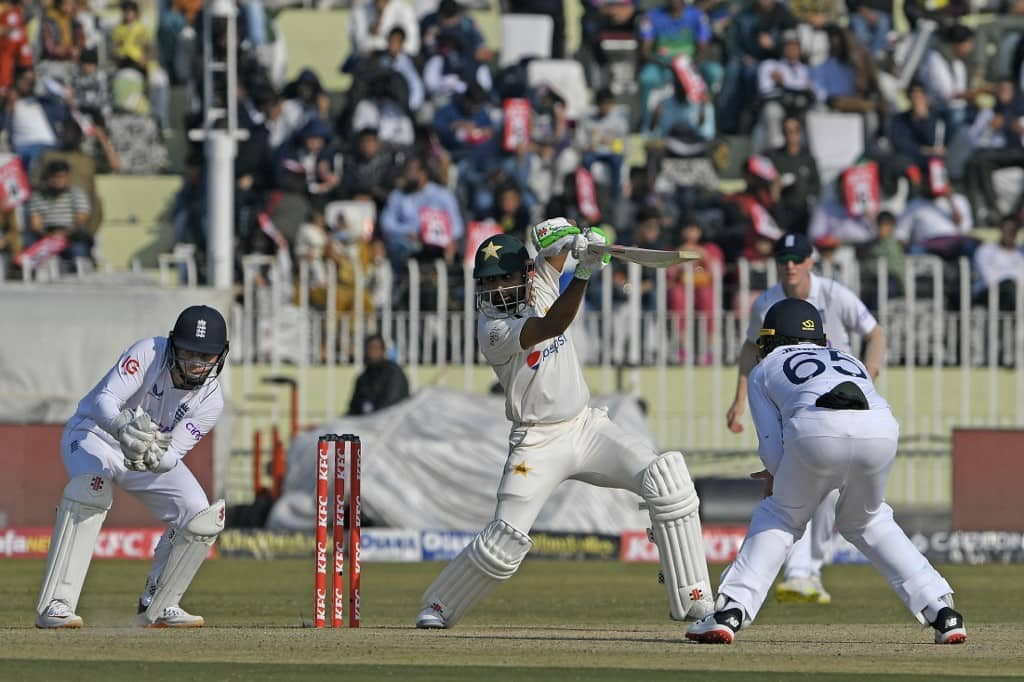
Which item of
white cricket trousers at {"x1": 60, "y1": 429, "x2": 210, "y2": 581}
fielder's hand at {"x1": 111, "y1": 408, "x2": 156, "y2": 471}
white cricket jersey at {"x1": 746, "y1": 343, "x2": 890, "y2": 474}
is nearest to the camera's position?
white cricket jersey at {"x1": 746, "y1": 343, "x2": 890, "y2": 474}

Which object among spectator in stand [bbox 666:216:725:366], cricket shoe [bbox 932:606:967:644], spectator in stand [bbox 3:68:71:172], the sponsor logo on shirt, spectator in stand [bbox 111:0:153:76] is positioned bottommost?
cricket shoe [bbox 932:606:967:644]

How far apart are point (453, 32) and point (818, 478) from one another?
15036mm

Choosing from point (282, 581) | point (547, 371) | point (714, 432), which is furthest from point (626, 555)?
point (547, 371)

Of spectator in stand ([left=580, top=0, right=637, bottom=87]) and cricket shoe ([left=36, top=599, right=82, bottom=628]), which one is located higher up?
spectator in stand ([left=580, top=0, right=637, bottom=87])

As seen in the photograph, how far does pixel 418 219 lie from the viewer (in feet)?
70.3

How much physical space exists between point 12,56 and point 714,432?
9446 mm

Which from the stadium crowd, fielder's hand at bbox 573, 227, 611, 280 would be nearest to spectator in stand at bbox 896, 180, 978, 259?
the stadium crowd

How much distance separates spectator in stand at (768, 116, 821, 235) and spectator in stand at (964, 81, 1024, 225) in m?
1.92

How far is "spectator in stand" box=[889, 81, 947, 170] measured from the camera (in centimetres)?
2322

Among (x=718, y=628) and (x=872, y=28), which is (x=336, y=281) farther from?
(x=718, y=628)

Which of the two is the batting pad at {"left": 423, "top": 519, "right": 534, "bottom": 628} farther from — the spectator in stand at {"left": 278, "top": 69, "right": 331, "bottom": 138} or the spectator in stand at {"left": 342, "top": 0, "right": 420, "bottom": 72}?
the spectator in stand at {"left": 342, "top": 0, "right": 420, "bottom": 72}

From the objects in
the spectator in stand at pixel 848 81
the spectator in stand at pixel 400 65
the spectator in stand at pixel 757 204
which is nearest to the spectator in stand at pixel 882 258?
the spectator in stand at pixel 757 204

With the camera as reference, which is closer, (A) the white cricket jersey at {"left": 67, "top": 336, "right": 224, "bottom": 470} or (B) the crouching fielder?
(B) the crouching fielder

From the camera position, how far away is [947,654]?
9406 mm
